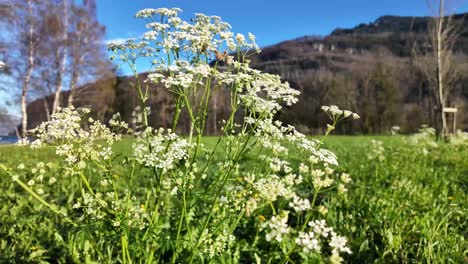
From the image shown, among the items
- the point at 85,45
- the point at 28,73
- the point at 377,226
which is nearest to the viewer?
the point at 377,226

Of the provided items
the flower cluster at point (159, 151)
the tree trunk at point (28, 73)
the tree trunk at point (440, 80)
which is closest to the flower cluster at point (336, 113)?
the flower cluster at point (159, 151)

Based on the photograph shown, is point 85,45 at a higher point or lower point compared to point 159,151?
→ higher

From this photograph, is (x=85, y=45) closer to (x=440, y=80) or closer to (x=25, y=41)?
(x=25, y=41)

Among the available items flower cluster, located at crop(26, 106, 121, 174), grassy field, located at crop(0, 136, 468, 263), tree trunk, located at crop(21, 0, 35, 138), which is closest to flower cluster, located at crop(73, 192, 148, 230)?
flower cluster, located at crop(26, 106, 121, 174)

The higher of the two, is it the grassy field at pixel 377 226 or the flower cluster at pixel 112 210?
the flower cluster at pixel 112 210

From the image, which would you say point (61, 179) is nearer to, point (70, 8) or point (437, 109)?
point (437, 109)

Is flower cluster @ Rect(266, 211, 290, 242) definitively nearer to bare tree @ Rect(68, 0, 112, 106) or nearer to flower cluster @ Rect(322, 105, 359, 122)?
flower cluster @ Rect(322, 105, 359, 122)

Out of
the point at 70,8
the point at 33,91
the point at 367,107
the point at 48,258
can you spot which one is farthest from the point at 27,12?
the point at 367,107

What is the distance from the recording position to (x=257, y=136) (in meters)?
2.11

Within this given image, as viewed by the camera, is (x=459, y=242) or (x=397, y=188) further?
(x=397, y=188)

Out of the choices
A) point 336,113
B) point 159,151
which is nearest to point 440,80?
point 336,113

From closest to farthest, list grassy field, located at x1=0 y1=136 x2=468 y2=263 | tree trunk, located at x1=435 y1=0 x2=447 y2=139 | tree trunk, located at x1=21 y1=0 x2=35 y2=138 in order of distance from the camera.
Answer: grassy field, located at x1=0 y1=136 x2=468 y2=263 → tree trunk, located at x1=435 y1=0 x2=447 y2=139 → tree trunk, located at x1=21 y1=0 x2=35 y2=138

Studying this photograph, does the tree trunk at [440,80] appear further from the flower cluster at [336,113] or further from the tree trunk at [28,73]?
the tree trunk at [28,73]

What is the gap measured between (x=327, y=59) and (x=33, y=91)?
67924 millimetres
